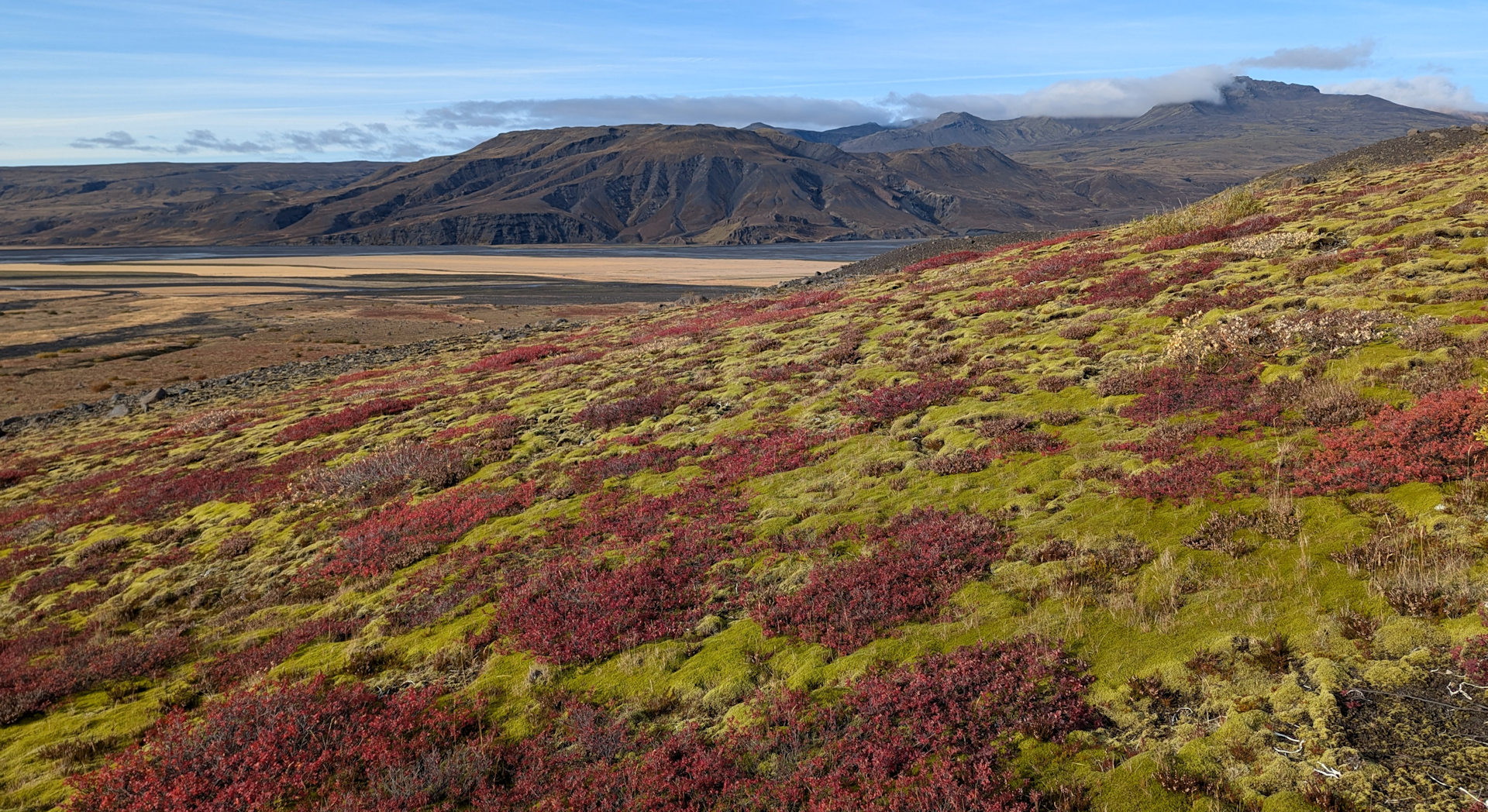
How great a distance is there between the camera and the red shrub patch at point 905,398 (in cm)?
1585

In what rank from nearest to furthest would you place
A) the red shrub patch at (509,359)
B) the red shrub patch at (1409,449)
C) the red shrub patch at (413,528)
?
the red shrub patch at (1409,449)
the red shrub patch at (413,528)
the red shrub patch at (509,359)

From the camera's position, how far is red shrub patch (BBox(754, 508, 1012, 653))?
8.53 m

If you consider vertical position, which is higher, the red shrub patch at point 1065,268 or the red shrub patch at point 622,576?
the red shrub patch at point 1065,268

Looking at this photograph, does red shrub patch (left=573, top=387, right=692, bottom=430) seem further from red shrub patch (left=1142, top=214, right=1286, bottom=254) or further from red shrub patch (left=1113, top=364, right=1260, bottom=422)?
red shrub patch (left=1142, top=214, right=1286, bottom=254)

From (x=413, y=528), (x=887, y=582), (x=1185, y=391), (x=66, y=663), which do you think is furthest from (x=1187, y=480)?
(x=66, y=663)

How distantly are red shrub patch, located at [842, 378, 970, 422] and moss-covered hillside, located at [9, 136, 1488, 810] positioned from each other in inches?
5.2

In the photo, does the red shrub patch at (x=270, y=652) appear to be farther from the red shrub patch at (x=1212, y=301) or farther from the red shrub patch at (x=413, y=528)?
the red shrub patch at (x=1212, y=301)

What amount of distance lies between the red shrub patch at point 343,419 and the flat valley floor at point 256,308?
28.0 meters

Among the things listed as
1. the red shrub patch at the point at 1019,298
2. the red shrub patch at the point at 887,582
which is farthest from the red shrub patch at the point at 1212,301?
the red shrub patch at the point at 887,582

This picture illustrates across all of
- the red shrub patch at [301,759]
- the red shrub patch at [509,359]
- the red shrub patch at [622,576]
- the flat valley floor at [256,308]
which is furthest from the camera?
the flat valley floor at [256,308]

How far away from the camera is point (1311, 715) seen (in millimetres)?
5785

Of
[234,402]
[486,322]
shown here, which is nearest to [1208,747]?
[234,402]

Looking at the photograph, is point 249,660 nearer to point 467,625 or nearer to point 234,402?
point 467,625

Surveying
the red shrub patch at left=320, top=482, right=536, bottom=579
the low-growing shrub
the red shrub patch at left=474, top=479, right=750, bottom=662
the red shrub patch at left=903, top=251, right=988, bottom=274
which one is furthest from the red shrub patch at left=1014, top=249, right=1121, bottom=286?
the low-growing shrub
